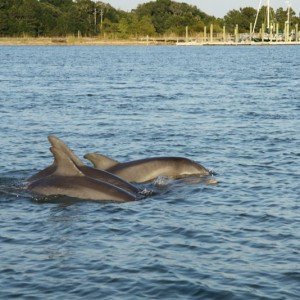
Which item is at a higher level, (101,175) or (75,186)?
(101,175)

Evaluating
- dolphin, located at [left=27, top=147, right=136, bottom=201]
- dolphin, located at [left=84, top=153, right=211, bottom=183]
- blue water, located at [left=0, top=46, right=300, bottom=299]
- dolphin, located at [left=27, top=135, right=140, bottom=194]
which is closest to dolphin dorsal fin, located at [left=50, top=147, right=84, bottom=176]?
dolphin, located at [left=27, top=147, right=136, bottom=201]

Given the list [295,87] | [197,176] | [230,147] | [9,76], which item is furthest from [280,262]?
[9,76]

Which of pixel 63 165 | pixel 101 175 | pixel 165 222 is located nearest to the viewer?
pixel 165 222

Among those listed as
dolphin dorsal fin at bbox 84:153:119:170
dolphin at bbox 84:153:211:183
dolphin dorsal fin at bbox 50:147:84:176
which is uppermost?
dolphin dorsal fin at bbox 50:147:84:176

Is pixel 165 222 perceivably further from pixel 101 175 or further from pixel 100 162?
pixel 100 162

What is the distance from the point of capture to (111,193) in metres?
19.7

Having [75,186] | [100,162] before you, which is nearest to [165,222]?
[75,186]

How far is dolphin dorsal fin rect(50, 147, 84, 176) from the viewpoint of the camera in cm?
1964

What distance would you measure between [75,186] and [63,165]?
588 millimetres

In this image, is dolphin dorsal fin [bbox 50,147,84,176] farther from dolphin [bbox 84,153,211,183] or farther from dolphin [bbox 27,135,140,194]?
dolphin [bbox 84,153,211,183]

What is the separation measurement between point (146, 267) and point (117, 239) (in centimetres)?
192

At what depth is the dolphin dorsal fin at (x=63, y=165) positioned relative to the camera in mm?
19641

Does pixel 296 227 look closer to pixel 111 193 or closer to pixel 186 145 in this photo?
pixel 111 193

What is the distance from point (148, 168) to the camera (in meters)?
22.7
